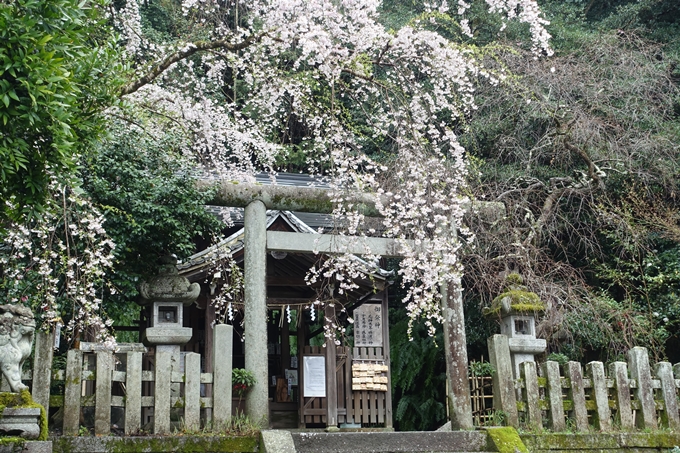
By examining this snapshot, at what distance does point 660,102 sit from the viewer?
12.1 meters

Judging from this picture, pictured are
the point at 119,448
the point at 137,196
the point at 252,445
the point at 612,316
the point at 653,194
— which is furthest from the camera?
the point at 653,194

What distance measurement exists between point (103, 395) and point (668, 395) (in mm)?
5872

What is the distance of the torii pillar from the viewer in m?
7.49

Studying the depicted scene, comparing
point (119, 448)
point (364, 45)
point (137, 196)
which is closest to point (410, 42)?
point (364, 45)

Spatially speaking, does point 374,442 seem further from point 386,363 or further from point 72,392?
point 386,363

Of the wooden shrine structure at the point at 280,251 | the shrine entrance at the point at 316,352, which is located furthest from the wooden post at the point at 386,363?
the wooden shrine structure at the point at 280,251

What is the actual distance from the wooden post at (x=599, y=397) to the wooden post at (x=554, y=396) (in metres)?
0.39

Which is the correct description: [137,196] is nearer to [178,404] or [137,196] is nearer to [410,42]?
[178,404]

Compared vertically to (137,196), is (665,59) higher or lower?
higher

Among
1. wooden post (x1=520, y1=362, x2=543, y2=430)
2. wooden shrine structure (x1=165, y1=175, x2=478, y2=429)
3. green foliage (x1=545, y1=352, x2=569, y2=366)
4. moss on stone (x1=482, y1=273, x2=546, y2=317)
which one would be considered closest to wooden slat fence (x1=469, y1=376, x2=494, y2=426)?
green foliage (x1=545, y1=352, x2=569, y2=366)

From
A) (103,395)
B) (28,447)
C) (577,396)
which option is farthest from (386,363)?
(28,447)

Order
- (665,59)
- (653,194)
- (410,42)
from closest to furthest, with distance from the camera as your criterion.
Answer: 1. (410,42)
2. (653,194)
3. (665,59)

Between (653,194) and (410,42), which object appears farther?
(653,194)

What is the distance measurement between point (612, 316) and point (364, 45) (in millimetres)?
5958
